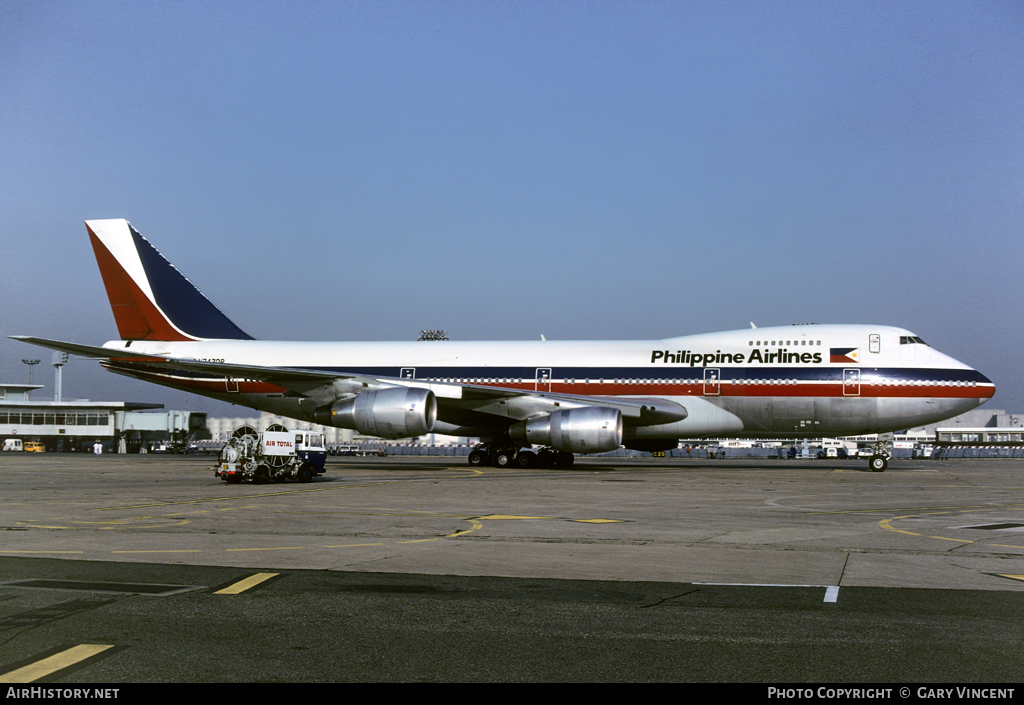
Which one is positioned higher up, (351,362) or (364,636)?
(351,362)

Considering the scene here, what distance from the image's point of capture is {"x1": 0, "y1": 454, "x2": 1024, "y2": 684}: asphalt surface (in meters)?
5.34

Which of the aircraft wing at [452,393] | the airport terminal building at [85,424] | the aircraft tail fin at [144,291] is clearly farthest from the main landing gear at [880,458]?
the airport terminal building at [85,424]

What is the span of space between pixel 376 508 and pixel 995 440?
133 meters

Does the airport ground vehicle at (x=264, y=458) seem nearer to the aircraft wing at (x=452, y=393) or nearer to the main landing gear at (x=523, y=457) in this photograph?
the aircraft wing at (x=452, y=393)

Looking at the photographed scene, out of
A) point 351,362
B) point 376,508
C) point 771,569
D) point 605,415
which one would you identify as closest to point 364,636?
point 771,569

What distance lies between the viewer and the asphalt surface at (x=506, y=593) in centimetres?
534

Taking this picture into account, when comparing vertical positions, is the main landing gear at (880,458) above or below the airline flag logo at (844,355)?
below

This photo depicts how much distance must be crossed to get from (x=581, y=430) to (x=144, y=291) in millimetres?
20391

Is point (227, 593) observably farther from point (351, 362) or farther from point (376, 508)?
point (351, 362)

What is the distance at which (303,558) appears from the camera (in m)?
9.70

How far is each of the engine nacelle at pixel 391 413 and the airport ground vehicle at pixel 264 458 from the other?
5.54 m

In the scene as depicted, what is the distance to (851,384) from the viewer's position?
31.0m

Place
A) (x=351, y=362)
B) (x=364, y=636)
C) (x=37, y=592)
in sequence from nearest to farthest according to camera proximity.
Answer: (x=364, y=636), (x=37, y=592), (x=351, y=362)

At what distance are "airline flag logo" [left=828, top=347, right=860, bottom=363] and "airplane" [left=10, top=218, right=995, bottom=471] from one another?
0.16 ft
